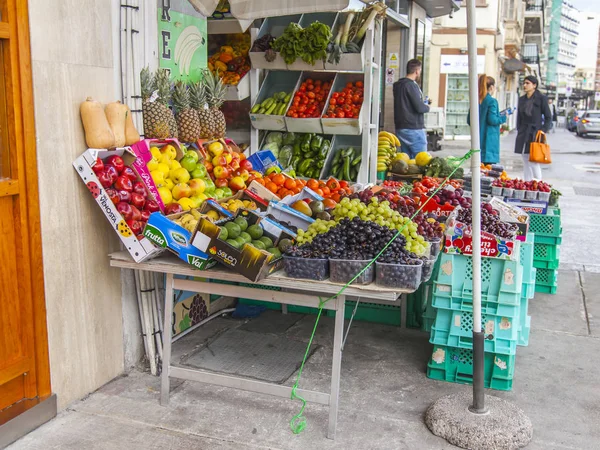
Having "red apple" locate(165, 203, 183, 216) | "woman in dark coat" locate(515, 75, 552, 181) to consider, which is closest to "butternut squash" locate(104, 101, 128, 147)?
"red apple" locate(165, 203, 183, 216)

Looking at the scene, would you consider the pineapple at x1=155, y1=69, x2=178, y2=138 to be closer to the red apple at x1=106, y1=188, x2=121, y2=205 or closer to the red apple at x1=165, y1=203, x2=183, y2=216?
the red apple at x1=165, y1=203, x2=183, y2=216

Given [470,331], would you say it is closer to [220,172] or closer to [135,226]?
[220,172]

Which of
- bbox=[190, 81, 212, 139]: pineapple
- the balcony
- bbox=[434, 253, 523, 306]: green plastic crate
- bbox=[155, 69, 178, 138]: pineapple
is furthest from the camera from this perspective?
the balcony

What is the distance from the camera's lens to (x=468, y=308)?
4184mm

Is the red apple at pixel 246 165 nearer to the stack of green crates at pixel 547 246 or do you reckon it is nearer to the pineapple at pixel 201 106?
the pineapple at pixel 201 106

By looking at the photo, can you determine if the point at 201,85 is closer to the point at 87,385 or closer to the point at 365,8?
the point at 87,385

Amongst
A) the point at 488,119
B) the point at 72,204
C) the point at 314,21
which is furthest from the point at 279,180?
the point at 488,119

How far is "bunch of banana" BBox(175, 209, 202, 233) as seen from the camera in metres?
3.76

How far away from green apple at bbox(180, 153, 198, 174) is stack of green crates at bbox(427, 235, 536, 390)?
6.29 feet

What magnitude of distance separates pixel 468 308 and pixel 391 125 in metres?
9.04

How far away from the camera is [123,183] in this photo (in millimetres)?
3742

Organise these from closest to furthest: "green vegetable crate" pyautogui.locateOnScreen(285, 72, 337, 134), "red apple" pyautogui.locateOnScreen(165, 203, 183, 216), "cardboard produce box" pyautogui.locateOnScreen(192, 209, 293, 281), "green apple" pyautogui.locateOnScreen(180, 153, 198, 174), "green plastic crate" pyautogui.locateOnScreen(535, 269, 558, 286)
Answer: "cardboard produce box" pyautogui.locateOnScreen(192, 209, 293, 281) < "red apple" pyautogui.locateOnScreen(165, 203, 183, 216) < "green apple" pyautogui.locateOnScreen(180, 153, 198, 174) < "green plastic crate" pyautogui.locateOnScreen(535, 269, 558, 286) < "green vegetable crate" pyautogui.locateOnScreen(285, 72, 337, 134)

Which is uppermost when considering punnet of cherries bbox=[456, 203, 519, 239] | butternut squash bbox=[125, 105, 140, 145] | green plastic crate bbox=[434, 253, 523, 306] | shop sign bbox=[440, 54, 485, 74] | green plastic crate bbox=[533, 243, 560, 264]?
shop sign bbox=[440, 54, 485, 74]

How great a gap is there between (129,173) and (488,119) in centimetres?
764
